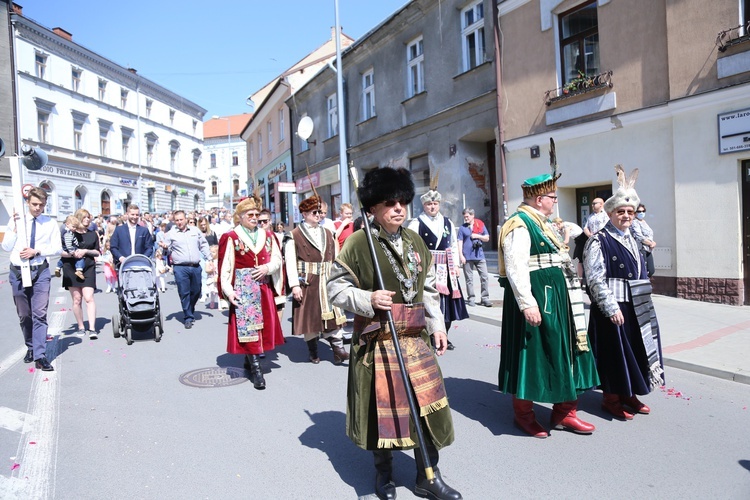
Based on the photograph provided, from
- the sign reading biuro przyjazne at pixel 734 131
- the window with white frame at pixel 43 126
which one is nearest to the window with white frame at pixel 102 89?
the window with white frame at pixel 43 126

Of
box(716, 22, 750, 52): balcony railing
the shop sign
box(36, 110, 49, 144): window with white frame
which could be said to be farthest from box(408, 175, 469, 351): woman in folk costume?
box(36, 110, 49, 144): window with white frame

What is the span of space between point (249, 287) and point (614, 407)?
356 cm

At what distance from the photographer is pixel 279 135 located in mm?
31734

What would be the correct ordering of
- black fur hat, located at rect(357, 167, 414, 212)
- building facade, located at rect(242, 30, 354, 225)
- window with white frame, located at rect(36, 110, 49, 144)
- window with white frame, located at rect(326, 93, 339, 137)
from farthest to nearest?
window with white frame, located at rect(36, 110, 49, 144)
building facade, located at rect(242, 30, 354, 225)
window with white frame, located at rect(326, 93, 339, 137)
black fur hat, located at rect(357, 167, 414, 212)

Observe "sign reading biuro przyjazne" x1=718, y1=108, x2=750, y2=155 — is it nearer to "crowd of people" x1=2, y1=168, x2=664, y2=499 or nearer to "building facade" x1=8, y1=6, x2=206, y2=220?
"crowd of people" x1=2, y1=168, x2=664, y2=499

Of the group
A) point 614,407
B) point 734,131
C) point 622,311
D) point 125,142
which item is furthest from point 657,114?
point 125,142

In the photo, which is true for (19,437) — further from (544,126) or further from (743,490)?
(544,126)

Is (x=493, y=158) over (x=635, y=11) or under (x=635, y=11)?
under

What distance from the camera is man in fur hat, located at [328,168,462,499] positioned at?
3.11 meters

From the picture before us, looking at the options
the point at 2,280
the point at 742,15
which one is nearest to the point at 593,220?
the point at 742,15

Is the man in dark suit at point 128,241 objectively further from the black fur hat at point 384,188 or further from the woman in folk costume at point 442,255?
the black fur hat at point 384,188

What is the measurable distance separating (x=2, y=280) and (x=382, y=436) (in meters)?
18.7

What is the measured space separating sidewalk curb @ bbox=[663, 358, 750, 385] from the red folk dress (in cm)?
420

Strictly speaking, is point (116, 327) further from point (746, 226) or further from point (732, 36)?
point (732, 36)
